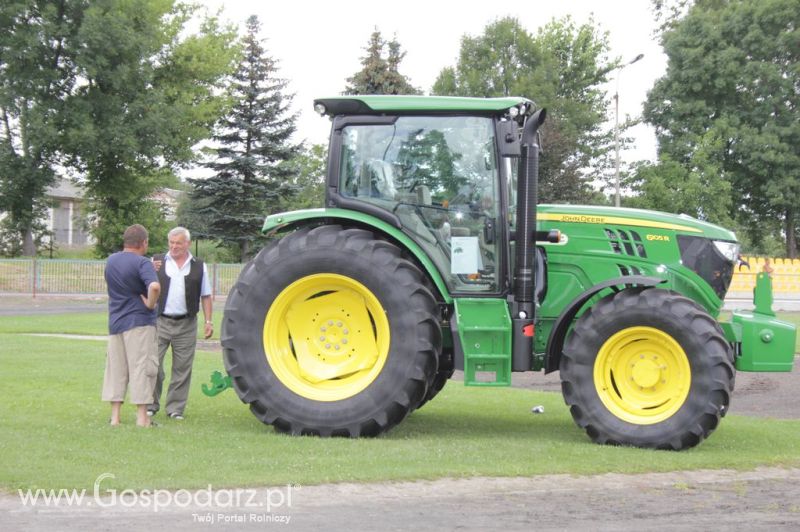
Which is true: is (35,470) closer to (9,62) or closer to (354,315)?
(354,315)

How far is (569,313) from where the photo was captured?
822 centimetres

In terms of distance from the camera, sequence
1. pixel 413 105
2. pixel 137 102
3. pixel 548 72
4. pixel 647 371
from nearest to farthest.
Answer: pixel 647 371 → pixel 413 105 → pixel 137 102 → pixel 548 72

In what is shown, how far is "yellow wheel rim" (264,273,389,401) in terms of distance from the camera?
8.30m

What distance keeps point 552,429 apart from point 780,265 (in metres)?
41.1

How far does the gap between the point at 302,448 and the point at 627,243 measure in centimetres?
348

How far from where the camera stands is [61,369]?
43.2 ft

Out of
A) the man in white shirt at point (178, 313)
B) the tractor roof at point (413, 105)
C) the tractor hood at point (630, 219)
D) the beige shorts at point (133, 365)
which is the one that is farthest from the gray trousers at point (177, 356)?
the tractor hood at point (630, 219)

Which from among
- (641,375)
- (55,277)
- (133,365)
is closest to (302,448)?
(133,365)

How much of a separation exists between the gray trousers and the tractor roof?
258 cm

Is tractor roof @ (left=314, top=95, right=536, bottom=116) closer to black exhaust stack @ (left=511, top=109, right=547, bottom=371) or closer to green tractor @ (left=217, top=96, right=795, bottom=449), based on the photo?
green tractor @ (left=217, top=96, right=795, bottom=449)

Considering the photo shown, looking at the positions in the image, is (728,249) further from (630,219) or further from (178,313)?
(178,313)

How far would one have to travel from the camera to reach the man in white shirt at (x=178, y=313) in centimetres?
916

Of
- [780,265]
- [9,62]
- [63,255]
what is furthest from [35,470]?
[63,255]

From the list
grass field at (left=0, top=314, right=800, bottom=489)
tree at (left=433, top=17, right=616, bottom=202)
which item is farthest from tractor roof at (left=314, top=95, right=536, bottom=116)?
tree at (left=433, top=17, right=616, bottom=202)
